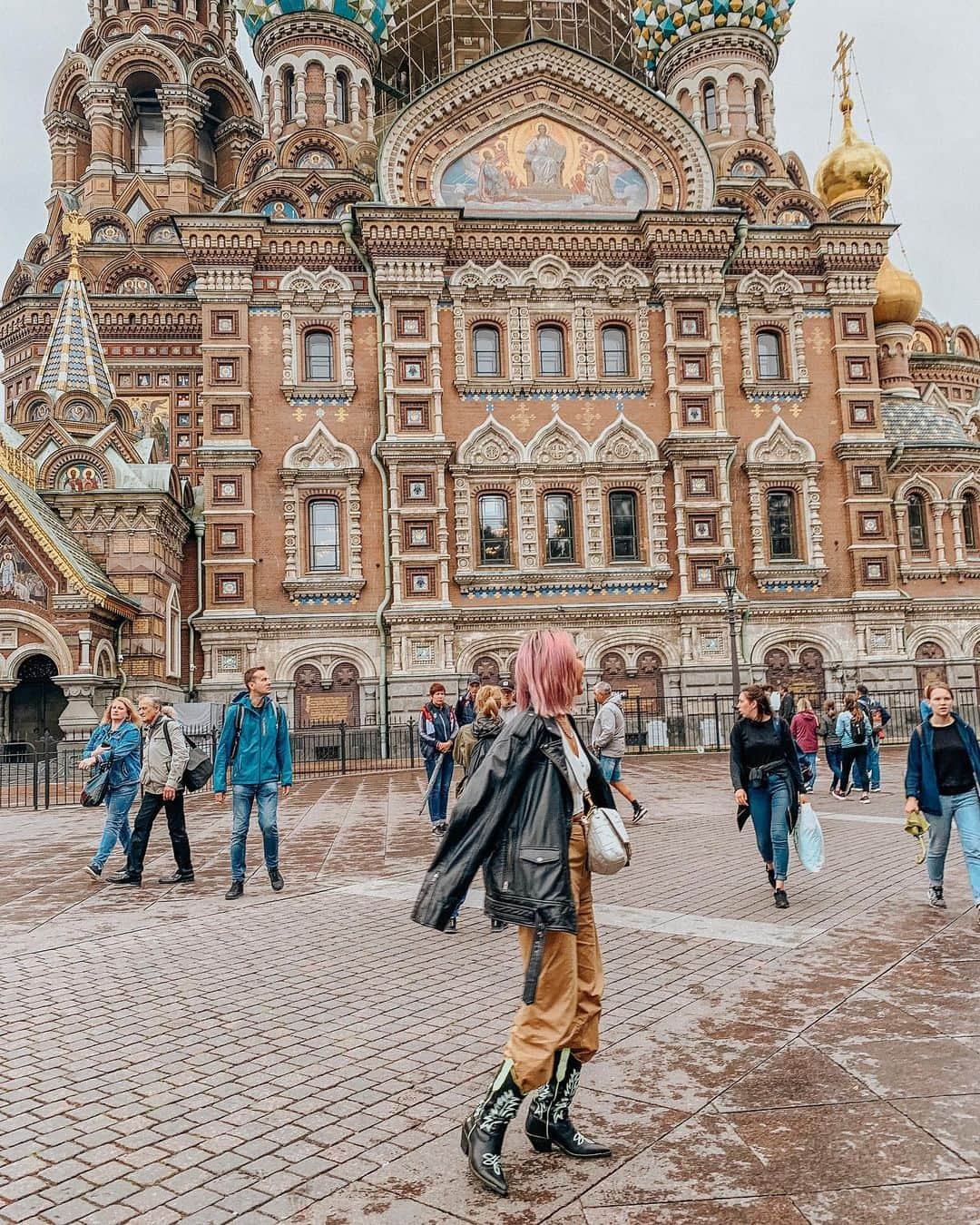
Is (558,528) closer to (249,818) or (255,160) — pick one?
(255,160)

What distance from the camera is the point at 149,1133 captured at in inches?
159

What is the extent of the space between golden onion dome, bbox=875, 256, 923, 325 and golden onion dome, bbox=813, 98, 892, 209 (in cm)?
261

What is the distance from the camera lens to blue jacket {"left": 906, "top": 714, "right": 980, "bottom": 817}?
299 inches

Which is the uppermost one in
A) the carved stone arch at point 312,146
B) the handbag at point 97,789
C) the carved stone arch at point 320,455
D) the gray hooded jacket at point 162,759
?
the carved stone arch at point 312,146

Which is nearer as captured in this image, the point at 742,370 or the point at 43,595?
the point at 43,595

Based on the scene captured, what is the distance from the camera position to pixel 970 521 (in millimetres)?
31078

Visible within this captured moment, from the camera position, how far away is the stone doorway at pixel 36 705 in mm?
22438

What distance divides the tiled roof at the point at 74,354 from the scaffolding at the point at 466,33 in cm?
1590

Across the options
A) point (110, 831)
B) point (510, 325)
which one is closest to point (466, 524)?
point (510, 325)

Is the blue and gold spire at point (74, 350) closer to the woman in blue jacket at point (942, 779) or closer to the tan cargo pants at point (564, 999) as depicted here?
the woman in blue jacket at point (942, 779)

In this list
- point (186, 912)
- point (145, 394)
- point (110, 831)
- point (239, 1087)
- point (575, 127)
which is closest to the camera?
point (239, 1087)

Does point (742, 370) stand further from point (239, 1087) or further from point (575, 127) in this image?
point (239, 1087)

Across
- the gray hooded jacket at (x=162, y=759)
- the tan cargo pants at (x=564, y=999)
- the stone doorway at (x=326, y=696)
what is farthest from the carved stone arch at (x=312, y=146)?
the tan cargo pants at (x=564, y=999)

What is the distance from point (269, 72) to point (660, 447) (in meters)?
18.9
